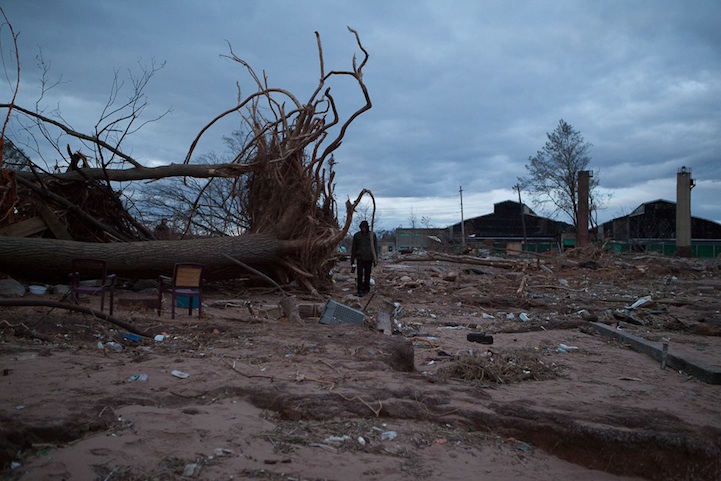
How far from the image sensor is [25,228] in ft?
29.8

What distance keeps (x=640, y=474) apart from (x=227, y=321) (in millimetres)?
4988

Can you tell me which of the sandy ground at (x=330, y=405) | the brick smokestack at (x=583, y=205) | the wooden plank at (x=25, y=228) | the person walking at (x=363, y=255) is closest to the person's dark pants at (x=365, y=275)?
the person walking at (x=363, y=255)

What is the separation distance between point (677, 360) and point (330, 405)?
371cm

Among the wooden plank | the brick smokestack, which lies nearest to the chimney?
the brick smokestack

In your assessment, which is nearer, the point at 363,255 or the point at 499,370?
the point at 499,370

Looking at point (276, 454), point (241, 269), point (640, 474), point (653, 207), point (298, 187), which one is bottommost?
point (640, 474)

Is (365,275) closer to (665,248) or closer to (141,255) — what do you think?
(141,255)

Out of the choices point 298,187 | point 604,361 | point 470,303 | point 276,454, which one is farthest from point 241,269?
point 276,454

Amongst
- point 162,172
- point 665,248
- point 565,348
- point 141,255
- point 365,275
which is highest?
point 162,172

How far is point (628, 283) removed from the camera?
47.8ft

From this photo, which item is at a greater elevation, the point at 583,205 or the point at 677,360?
the point at 583,205

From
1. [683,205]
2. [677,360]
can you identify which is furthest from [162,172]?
[683,205]

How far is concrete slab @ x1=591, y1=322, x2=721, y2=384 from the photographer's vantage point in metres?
4.49

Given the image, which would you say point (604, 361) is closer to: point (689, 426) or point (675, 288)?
point (689, 426)
